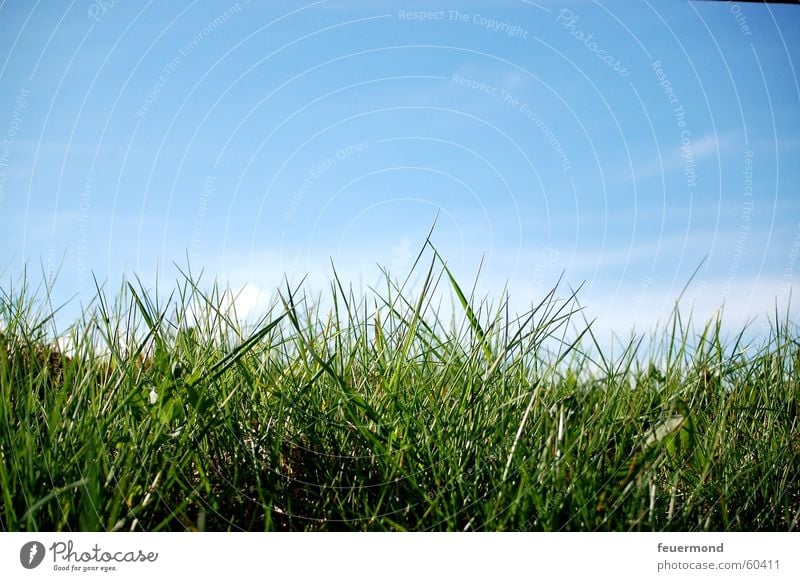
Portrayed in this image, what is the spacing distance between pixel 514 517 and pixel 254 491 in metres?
0.45

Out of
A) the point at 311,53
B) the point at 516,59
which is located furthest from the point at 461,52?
the point at 311,53

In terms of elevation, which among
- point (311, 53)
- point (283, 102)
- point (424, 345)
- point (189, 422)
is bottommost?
point (189, 422)

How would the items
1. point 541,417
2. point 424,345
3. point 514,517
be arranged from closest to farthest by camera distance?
point 514,517, point 541,417, point 424,345

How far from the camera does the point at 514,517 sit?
43.9 inches

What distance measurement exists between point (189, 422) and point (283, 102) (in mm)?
651

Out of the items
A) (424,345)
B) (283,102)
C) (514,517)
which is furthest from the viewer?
(424,345)
